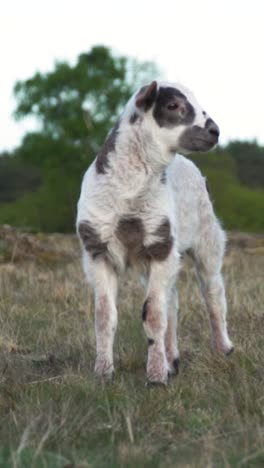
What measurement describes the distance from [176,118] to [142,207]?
585 millimetres

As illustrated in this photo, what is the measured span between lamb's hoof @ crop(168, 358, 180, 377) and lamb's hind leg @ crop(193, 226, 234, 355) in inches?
25.2

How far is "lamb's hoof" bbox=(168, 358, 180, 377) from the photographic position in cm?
610

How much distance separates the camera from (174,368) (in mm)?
6301

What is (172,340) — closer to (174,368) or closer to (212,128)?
(174,368)

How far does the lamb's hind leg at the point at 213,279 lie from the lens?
7145mm

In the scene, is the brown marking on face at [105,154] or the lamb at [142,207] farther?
the brown marking on face at [105,154]

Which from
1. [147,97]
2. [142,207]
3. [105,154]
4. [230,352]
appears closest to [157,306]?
[142,207]

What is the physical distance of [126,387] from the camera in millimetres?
5371

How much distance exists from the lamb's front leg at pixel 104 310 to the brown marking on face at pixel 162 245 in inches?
12.5

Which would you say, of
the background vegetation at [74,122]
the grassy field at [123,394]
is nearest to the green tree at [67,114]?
the background vegetation at [74,122]

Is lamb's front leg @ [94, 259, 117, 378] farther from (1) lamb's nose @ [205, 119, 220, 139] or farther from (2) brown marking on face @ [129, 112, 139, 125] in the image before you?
(1) lamb's nose @ [205, 119, 220, 139]

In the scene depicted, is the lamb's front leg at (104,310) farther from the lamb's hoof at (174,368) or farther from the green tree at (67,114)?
the green tree at (67,114)

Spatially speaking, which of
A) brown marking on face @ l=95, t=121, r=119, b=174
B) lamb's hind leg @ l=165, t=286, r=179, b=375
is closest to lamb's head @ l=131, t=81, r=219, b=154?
brown marking on face @ l=95, t=121, r=119, b=174

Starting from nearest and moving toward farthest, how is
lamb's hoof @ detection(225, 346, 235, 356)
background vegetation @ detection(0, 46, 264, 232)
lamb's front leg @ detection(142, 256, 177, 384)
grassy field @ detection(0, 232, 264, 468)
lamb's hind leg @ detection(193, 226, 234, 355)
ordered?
1. grassy field @ detection(0, 232, 264, 468)
2. lamb's front leg @ detection(142, 256, 177, 384)
3. lamb's hoof @ detection(225, 346, 235, 356)
4. lamb's hind leg @ detection(193, 226, 234, 355)
5. background vegetation @ detection(0, 46, 264, 232)
